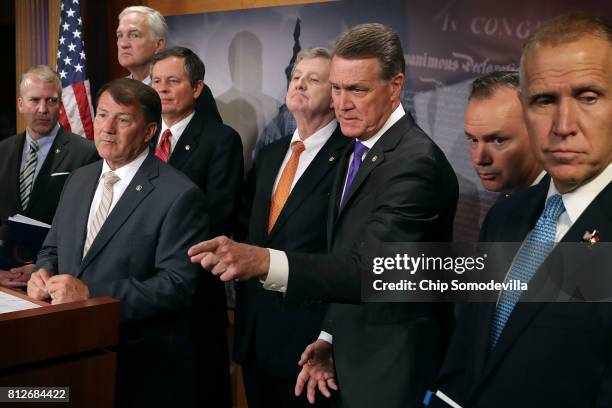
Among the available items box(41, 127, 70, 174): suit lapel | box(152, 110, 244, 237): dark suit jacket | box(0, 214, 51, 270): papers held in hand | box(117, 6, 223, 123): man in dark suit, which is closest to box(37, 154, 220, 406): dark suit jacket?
box(0, 214, 51, 270): papers held in hand

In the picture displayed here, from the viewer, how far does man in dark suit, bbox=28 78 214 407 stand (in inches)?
95.5

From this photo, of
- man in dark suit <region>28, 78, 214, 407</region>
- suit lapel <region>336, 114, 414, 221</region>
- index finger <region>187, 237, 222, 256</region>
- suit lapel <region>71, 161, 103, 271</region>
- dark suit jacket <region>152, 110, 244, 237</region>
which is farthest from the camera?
dark suit jacket <region>152, 110, 244, 237</region>

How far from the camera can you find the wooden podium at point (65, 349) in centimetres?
173

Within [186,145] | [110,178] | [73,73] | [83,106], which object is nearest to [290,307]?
[110,178]

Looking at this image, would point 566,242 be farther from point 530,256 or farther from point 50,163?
point 50,163

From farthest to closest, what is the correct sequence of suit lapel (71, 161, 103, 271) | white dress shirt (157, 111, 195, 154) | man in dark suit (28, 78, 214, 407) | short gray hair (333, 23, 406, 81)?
white dress shirt (157, 111, 195, 154) < suit lapel (71, 161, 103, 271) < man in dark suit (28, 78, 214, 407) < short gray hair (333, 23, 406, 81)

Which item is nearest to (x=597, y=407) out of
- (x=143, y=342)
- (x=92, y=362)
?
(x=92, y=362)

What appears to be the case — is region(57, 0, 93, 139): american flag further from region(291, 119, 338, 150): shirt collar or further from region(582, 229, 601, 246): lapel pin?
region(582, 229, 601, 246): lapel pin

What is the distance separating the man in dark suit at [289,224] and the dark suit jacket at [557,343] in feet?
4.30

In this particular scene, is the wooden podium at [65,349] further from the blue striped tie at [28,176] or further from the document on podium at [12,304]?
the blue striped tie at [28,176]

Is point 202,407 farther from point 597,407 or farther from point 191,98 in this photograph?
point 597,407

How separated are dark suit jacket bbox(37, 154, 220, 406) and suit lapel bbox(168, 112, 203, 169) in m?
0.69

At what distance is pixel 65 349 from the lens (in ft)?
6.04

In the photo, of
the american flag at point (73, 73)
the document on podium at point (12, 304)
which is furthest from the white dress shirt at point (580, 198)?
the american flag at point (73, 73)
